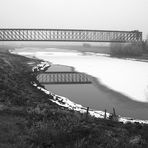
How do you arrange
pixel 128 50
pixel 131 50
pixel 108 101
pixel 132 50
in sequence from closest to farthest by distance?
pixel 108 101
pixel 132 50
pixel 131 50
pixel 128 50

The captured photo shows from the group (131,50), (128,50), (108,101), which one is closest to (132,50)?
(131,50)

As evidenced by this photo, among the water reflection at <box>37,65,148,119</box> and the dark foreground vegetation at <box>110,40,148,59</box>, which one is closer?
the water reflection at <box>37,65,148,119</box>

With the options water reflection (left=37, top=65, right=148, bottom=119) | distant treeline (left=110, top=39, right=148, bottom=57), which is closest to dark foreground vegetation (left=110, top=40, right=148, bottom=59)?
distant treeline (left=110, top=39, right=148, bottom=57)

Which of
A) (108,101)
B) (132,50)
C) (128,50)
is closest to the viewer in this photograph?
(108,101)

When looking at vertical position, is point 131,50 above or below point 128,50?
above

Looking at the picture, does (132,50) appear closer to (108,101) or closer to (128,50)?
(128,50)

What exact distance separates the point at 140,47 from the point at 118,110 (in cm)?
9658

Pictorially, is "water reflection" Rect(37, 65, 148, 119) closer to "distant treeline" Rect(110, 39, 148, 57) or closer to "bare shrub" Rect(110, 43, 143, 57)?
"bare shrub" Rect(110, 43, 143, 57)

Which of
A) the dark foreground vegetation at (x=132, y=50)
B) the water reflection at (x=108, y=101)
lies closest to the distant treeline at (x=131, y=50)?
the dark foreground vegetation at (x=132, y=50)

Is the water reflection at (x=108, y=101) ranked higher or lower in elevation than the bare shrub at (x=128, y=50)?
higher

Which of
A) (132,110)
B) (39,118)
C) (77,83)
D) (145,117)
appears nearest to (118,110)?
(132,110)

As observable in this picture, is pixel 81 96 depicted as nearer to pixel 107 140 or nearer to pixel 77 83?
pixel 77 83

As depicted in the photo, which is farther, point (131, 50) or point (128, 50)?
point (128, 50)

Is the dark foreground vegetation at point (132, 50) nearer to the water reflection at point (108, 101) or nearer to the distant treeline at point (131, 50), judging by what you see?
the distant treeline at point (131, 50)
